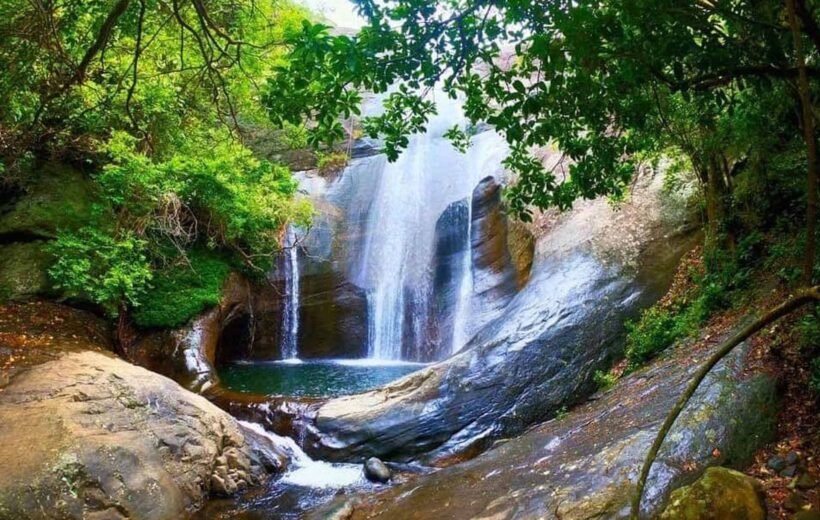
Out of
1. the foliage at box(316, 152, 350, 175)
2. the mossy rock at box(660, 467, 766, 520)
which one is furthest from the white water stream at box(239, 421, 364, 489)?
the foliage at box(316, 152, 350, 175)

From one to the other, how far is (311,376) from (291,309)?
9.36 feet

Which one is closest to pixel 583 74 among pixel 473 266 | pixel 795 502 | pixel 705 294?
pixel 795 502

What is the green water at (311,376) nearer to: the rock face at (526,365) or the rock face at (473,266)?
the rock face at (473,266)

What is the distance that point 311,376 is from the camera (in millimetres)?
12453

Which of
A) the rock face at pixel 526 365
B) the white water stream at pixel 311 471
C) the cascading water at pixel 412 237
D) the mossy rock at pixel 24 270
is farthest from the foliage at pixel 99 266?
the cascading water at pixel 412 237

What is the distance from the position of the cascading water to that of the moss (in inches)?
175

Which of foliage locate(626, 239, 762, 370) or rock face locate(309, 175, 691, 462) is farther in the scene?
rock face locate(309, 175, 691, 462)

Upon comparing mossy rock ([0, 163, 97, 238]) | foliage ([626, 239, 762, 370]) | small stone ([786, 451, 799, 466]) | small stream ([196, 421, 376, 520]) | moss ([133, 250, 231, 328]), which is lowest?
small stream ([196, 421, 376, 520])

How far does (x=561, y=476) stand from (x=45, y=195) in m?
10.1

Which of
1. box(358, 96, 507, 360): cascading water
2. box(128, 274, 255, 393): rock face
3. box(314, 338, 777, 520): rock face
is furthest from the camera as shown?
box(358, 96, 507, 360): cascading water

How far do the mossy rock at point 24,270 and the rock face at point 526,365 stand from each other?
5.42 meters

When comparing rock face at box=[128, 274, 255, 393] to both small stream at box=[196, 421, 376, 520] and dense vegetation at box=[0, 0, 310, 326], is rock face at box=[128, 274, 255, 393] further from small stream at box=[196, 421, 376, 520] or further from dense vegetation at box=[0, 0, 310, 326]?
small stream at box=[196, 421, 376, 520]

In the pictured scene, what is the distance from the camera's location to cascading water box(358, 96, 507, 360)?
14.3 meters

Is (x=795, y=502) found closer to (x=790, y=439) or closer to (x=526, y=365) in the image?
(x=790, y=439)
